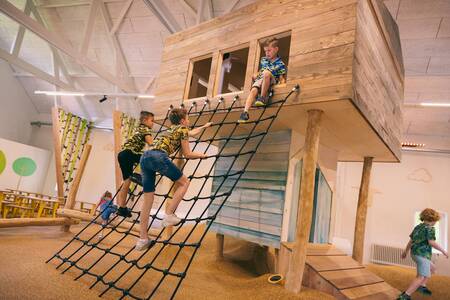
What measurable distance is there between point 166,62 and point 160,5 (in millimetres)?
3197

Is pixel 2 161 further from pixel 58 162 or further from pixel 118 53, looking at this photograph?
pixel 118 53

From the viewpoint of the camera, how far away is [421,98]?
680cm

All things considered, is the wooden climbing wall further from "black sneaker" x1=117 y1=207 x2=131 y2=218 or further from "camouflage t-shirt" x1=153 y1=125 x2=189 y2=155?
"camouflage t-shirt" x1=153 y1=125 x2=189 y2=155

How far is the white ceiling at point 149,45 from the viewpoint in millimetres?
5715

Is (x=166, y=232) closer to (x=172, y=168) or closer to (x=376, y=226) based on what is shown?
(x=172, y=168)

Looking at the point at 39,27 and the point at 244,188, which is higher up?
the point at 39,27

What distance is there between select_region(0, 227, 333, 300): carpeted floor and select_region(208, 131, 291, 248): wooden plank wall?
518 millimetres

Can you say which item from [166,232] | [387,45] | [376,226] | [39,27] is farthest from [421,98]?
[39,27]

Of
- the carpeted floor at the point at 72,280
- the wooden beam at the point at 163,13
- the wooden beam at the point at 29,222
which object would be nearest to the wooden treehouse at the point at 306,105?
the carpeted floor at the point at 72,280

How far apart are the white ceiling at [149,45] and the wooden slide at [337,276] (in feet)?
15.2

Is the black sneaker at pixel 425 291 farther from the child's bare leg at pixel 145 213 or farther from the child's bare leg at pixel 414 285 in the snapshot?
the child's bare leg at pixel 145 213

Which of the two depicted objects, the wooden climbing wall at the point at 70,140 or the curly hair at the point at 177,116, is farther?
the wooden climbing wall at the point at 70,140

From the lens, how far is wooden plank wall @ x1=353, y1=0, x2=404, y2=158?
2.78 meters

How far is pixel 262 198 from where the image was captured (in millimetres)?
3883
